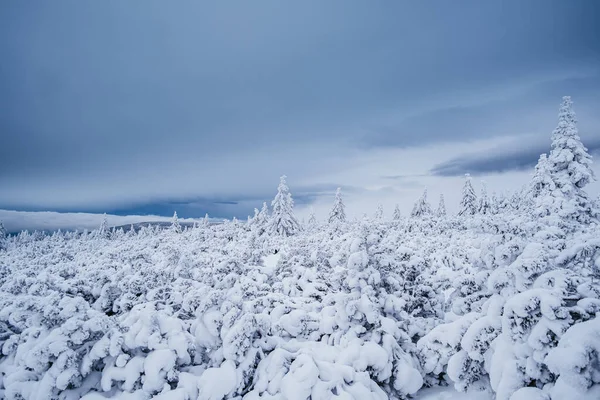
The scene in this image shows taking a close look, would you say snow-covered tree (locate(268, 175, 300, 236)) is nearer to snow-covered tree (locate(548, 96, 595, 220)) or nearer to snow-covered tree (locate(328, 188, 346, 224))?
snow-covered tree (locate(328, 188, 346, 224))

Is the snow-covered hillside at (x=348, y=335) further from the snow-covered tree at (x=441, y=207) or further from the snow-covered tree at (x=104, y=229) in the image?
the snow-covered tree at (x=104, y=229)

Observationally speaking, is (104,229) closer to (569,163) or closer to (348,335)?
(348,335)

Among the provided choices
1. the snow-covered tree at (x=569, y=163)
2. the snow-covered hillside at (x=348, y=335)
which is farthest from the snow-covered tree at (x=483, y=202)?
the snow-covered hillside at (x=348, y=335)

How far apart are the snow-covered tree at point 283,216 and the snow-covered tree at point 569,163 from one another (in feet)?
109

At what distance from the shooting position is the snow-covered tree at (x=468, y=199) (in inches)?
2182

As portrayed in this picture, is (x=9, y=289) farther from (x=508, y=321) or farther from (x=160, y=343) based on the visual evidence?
(x=508, y=321)

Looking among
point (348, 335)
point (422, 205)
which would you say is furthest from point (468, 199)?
point (348, 335)

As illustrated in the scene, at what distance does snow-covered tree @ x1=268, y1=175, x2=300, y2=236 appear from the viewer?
4616 cm

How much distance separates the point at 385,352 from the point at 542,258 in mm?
3340

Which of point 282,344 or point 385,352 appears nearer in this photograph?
point 385,352

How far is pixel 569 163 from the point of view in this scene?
58.3 feet

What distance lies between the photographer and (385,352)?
6.17 meters

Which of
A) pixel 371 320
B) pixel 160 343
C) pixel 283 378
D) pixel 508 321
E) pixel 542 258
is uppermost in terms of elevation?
pixel 542 258

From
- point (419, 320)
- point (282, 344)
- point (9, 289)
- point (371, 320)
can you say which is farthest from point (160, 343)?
point (9, 289)
